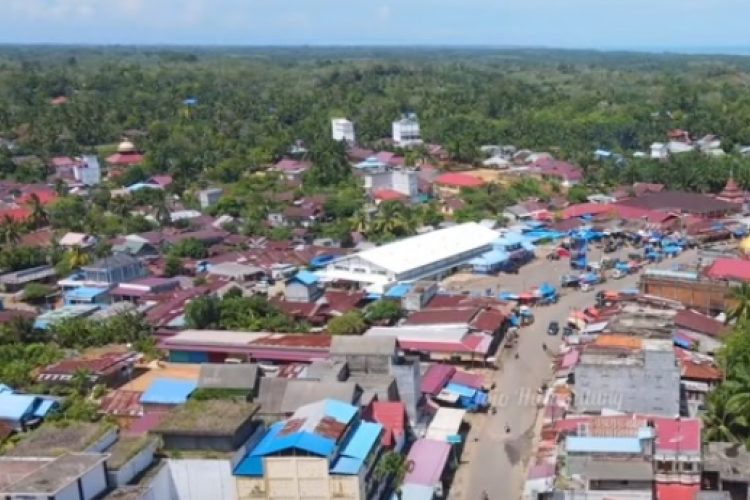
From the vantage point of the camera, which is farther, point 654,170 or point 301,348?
point 654,170

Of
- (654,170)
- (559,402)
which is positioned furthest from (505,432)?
(654,170)

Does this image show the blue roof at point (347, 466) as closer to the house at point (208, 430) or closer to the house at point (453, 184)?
the house at point (208, 430)

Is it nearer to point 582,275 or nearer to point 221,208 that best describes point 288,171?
point 221,208

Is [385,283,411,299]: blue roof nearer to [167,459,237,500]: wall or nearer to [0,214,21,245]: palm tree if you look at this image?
[167,459,237,500]: wall

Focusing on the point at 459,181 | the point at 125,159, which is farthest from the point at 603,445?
the point at 125,159

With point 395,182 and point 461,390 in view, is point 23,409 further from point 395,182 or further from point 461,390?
point 395,182

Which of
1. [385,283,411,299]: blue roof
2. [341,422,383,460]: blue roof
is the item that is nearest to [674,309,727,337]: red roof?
[385,283,411,299]: blue roof

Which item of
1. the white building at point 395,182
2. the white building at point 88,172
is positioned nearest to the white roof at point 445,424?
the white building at point 395,182
